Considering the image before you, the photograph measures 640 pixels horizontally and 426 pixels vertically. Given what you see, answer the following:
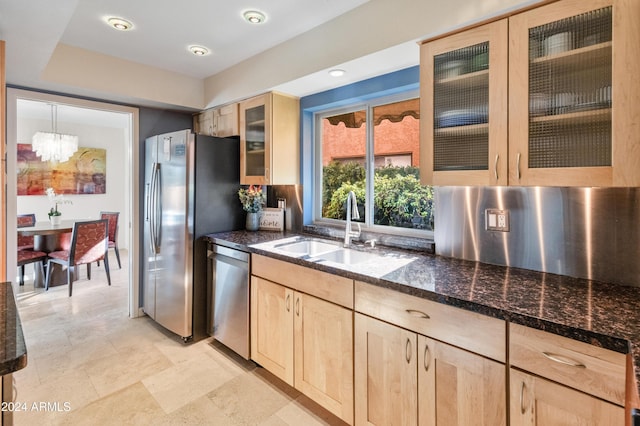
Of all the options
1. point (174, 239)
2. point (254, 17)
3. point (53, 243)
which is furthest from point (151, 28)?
point (53, 243)

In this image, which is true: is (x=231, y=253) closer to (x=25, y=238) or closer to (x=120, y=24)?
(x=120, y=24)

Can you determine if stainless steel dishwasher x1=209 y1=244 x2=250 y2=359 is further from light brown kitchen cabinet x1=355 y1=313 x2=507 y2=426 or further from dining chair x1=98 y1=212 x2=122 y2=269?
dining chair x1=98 y1=212 x2=122 y2=269

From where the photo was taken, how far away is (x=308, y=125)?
3.02 metres

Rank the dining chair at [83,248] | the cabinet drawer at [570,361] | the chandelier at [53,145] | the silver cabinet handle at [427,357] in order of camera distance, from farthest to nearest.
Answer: the chandelier at [53,145] < the dining chair at [83,248] < the silver cabinet handle at [427,357] < the cabinet drawer at [570,361]

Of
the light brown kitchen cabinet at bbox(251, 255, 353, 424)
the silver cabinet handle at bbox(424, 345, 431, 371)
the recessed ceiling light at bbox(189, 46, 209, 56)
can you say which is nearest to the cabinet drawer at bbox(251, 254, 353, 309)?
the light brown kitchen cabinet at bbox(251, 255, 353, 424)

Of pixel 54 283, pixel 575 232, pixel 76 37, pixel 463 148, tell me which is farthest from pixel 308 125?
pixel 54 283

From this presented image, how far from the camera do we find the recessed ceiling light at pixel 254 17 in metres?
2.09

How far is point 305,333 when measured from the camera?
1970 mm

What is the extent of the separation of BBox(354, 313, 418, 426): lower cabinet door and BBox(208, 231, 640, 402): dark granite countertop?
24 centimetres

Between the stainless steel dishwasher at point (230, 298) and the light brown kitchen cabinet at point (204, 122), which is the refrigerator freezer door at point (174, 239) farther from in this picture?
A: the light brown kitchen cabinet at point (204, 122)

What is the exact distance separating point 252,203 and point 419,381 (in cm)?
207

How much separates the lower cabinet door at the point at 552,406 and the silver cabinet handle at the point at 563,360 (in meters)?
0.09

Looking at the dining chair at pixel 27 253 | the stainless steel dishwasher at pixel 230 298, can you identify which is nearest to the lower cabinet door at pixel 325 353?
the stainless steel dishwasher at pixel 230 298

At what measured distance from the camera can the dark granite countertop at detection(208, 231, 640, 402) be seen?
104 centimetres
